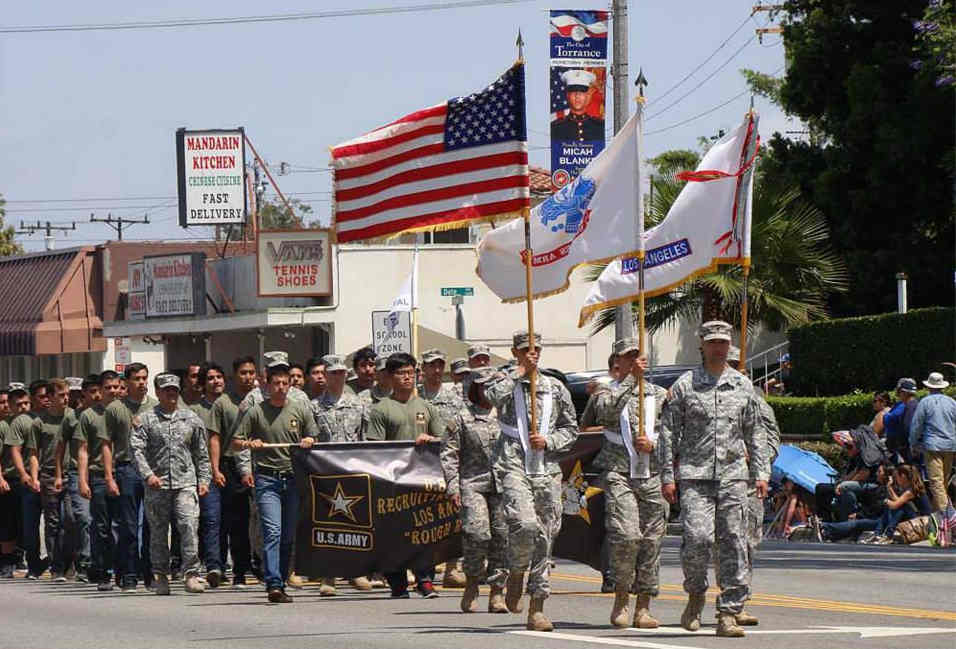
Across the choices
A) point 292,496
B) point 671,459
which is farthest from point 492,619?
point 292,496

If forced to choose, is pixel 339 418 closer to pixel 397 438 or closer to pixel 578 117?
pixel 397 438

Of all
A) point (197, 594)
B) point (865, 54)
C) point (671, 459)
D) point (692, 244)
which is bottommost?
point (197, 594)

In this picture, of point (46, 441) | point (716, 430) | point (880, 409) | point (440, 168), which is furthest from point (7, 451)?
point (880, 409)

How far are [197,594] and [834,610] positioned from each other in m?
5.51

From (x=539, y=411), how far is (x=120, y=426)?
18.6 ft

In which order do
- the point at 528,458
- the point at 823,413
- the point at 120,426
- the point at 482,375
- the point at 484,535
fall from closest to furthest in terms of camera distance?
the point at 528,458, the point at 482,375, the point at 484,535, the point at 120,426, the point at 823,413

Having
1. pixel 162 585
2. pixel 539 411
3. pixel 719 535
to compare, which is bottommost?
pixel 162 585

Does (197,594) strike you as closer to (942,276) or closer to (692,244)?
(692,244)

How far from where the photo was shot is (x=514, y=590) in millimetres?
12805

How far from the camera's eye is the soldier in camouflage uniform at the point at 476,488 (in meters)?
13.4

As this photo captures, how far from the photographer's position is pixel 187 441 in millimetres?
16000

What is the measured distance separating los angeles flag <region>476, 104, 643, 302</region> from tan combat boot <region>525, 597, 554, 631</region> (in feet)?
10.5

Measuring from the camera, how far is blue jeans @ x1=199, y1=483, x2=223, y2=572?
53.3 ft

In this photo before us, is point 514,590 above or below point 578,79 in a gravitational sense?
below
